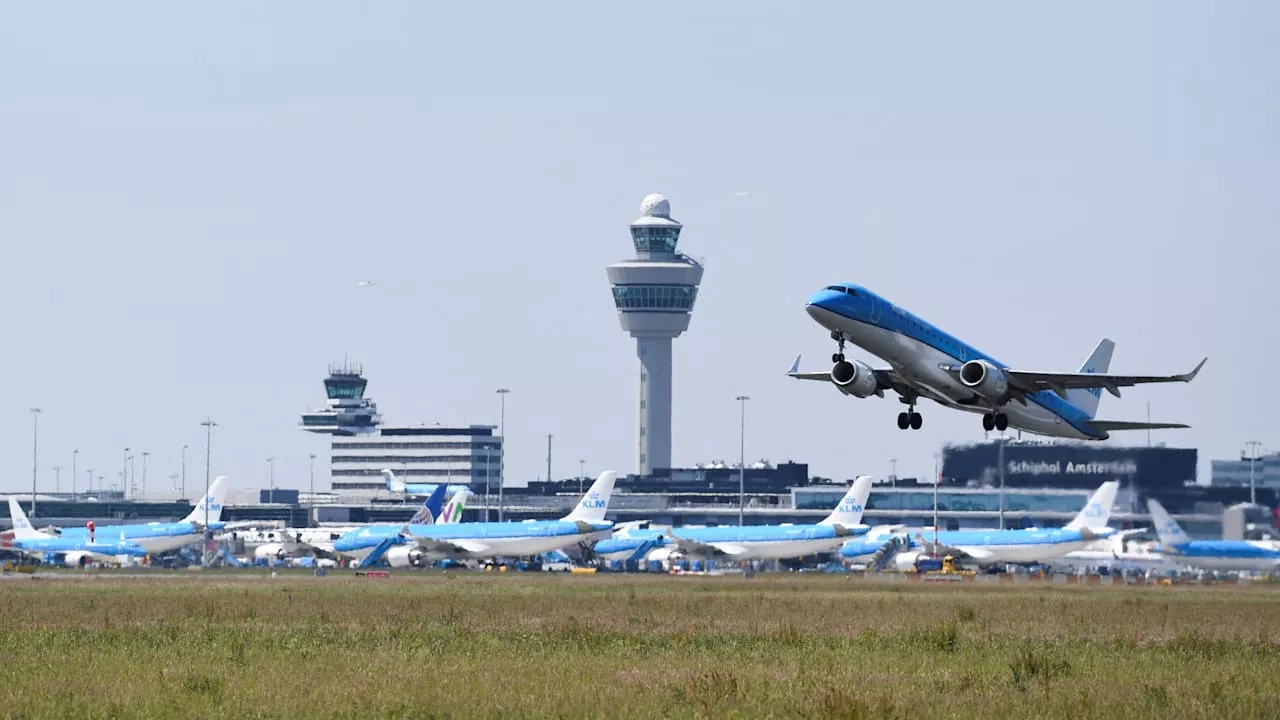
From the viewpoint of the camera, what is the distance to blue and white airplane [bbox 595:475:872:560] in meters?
170

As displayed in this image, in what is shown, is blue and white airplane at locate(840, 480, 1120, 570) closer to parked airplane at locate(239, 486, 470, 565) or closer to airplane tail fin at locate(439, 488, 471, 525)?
parked airplane at locate(239, 486, 470, 565)

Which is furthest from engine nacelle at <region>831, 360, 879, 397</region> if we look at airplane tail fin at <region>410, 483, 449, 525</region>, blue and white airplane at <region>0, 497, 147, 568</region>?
blue and white airplane at <region>0, 497, 147, 568</region>

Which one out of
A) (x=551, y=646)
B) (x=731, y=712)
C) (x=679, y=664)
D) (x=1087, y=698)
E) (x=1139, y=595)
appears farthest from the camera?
(x=1139, y=595)

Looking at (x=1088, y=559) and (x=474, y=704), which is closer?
(x=474, y=704)

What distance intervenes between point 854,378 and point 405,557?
10461 cm

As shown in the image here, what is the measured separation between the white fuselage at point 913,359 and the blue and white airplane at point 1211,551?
69.5 metres

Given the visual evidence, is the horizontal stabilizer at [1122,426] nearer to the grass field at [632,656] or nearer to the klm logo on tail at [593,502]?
the grass field at [632,656]

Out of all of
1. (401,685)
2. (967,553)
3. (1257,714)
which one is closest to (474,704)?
(401,685)

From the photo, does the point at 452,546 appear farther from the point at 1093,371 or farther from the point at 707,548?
the point at 1093,371

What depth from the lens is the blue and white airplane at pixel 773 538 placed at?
16962 cm

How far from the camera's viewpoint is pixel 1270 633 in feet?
234

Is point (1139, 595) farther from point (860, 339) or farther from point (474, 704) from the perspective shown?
point (474, 704)

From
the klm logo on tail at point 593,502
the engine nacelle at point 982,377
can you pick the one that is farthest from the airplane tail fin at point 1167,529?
the engine nacelle at point 982,377

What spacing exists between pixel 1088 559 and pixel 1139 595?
57946mm
